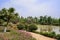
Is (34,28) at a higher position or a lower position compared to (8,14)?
lower

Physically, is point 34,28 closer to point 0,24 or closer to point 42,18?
point 0,24

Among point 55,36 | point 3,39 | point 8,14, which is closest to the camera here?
point 3,39

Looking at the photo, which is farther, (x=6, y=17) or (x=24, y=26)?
(x=24, y=26)

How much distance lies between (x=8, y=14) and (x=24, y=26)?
498 centimetres

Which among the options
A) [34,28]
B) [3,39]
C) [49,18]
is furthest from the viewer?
[49,18]

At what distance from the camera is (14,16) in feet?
84.4

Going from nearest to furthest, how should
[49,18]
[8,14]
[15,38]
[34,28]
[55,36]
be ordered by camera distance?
[15,38] < [55,36] < [8,14] < [34,28] < [49,18]

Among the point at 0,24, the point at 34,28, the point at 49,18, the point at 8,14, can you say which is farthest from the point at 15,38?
the point at 49,18

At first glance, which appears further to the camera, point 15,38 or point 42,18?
point 42,18

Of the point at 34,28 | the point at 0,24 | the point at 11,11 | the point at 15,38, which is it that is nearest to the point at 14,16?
the point at 11,11

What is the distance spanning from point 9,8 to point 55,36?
331 inches

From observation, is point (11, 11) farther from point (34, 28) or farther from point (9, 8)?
point (34, 28)

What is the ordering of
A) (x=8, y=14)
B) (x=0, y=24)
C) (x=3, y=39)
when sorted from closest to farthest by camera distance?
1. (x=3, y=39)
2. (x=8, y=14)
3. (x=0, y=24)

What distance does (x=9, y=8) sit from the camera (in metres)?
25.6
